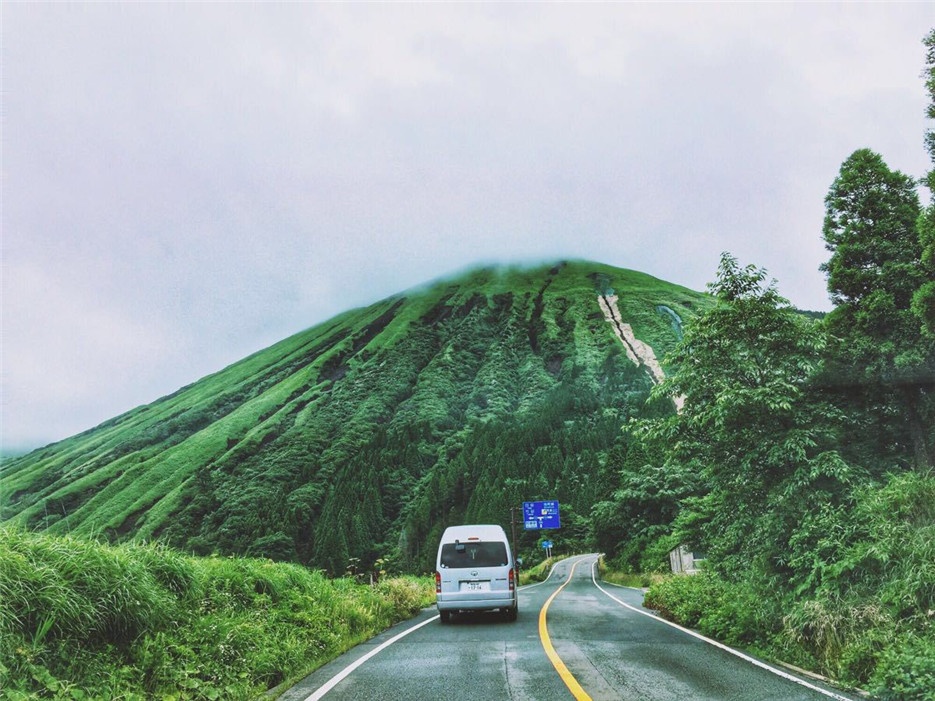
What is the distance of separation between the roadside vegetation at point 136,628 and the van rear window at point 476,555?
5363mm

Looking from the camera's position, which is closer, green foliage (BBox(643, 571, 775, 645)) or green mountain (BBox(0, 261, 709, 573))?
green foliage (BBox(643, 571, 775, 645))

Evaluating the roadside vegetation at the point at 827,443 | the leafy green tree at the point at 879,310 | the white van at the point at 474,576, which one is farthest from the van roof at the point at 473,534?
the leafy green tree at the point at 879,310

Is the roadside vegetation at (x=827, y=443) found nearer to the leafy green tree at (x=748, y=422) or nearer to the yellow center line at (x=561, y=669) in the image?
the leafy green tree at (x=748, y=422)

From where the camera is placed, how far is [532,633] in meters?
12.6

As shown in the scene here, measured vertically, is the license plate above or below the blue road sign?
above

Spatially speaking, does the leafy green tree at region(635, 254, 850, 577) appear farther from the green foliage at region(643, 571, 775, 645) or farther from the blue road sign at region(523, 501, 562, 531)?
the blue road sign at region(523, 501, 562, 531)

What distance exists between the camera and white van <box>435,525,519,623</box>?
14906 mm

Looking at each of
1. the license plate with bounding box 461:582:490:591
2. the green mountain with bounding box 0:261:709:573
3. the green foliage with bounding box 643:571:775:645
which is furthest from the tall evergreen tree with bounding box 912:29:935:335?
the green mountain with bounding box 0:261:709:573

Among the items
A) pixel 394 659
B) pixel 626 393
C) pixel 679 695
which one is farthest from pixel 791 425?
pixel 626 393

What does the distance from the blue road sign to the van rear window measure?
44402 millimetres

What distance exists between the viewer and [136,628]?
6.93 meters

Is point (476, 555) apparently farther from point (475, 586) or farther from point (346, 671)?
point (346, 671)

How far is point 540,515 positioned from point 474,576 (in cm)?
4618

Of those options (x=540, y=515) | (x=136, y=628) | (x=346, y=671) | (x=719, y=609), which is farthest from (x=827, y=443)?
(x=540, y=515)
